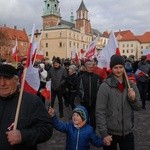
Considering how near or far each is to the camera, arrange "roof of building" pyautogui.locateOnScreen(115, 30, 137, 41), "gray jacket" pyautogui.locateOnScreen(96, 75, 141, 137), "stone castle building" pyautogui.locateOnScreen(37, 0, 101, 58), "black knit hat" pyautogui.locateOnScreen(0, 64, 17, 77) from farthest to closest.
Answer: "roof of building" pyautogui.locateOnScreen(115, 30, 137, 41) < "stone castle building" pyautogui.locateOnScreen(37, 0, 101, 58) < "gray jacket" pyautogui.locateOnScreen(96, 75, 141, 137) < "black knit hat" pyautogui.locateOnScreen(0, 64, 17, 77)

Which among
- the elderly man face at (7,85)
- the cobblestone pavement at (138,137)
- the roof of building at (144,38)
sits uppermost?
the roof of building at (144,38)

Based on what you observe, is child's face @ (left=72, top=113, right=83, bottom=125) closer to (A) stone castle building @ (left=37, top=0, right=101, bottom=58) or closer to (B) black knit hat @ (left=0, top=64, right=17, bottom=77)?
(B) black knit hat @ (left=0, top=64, right=17, bottom=77)

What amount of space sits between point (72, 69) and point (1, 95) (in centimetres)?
797

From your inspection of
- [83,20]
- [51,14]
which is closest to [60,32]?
[51,14]

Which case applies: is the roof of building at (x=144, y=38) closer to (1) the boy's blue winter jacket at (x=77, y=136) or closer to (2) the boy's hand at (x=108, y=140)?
(1) the boy's blue winter jacket at (x=77, y=136)

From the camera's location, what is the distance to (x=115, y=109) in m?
4.26

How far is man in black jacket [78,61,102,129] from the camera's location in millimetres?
6887

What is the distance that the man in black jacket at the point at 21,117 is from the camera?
117 inches

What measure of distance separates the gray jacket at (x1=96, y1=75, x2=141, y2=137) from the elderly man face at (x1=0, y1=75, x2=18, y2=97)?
4.57 feet

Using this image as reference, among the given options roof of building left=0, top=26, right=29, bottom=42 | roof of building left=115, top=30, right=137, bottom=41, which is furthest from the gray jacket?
roof of building left=115, top=30, right=137, bottom=41

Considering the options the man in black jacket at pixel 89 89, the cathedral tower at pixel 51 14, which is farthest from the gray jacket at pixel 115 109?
the cathedral tower at pixel 51 14

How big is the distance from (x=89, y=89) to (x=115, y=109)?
2653mm

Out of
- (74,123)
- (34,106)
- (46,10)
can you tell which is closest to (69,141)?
(74,123)

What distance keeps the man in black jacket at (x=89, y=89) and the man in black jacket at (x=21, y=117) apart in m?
3.75
